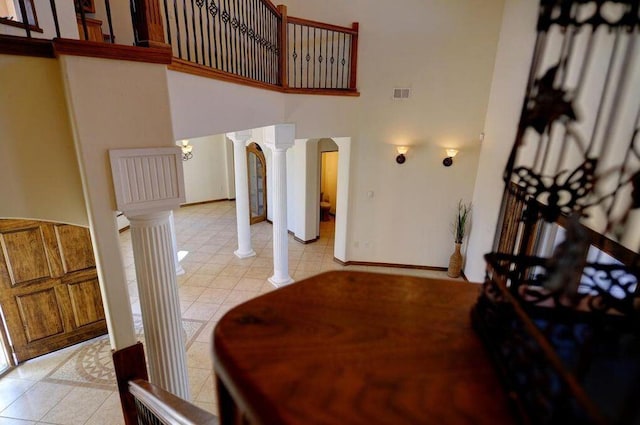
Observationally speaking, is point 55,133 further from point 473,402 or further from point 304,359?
point 473,402

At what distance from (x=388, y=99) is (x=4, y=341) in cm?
575

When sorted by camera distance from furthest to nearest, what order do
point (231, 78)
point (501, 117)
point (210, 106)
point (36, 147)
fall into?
point (501, 117), point (231, 78), point (210, 106), point (36, 147)

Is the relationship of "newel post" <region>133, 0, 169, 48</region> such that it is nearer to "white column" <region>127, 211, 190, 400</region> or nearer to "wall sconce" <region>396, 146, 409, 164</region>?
"white column" <region>127, 211, 190, 400</region>

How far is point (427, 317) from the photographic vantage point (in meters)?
0.78

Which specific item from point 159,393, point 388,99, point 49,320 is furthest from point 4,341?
point 388,99

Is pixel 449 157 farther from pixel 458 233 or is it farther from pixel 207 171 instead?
pixel 207 171

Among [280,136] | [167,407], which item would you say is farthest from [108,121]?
[280,136]

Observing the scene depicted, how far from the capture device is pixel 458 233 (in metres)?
5.52

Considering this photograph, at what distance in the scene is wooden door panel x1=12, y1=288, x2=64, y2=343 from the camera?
3570mm

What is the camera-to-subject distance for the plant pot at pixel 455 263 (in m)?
5.62

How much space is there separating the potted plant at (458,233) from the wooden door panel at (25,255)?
5652 mm

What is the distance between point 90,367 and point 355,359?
4.28m

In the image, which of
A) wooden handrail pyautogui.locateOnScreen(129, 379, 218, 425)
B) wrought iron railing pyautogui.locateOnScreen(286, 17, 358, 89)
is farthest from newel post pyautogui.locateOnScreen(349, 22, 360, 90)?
wooden handrail pyautogui.locateOnScreen(129, 379, 218, 425)

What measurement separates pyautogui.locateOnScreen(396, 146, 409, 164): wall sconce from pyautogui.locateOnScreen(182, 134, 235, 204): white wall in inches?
229
